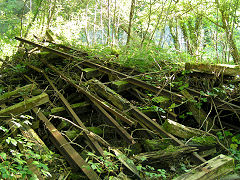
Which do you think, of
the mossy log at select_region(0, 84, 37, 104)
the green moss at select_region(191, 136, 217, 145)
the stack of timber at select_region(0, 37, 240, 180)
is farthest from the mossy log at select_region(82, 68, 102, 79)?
the green moss at select_region(191, 136, 217, 145)

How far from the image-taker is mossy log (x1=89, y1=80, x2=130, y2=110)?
3750 millimetres

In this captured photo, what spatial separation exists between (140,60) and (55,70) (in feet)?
7.63

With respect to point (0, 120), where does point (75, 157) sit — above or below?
Result: below

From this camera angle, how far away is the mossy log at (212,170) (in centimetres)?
224

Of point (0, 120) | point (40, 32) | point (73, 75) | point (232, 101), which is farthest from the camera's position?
point (40, 32)

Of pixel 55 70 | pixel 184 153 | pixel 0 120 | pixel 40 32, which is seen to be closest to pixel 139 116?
pixel 184 153

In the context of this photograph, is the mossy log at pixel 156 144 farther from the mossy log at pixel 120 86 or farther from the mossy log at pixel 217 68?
the mossy log at pixel 217 68

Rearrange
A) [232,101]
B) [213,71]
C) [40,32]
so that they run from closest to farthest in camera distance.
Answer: [232,101] → [213,71] → [40,32]

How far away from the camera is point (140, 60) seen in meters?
5.56

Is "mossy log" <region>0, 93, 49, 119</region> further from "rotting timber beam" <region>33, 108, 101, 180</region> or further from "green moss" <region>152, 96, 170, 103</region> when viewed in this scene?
"green moss" <region>152, 96, 170, 103</region>

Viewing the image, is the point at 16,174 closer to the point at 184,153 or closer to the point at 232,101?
the point at 184,153

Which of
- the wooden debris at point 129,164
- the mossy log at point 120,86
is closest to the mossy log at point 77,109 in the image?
the mossy log at point 120,86

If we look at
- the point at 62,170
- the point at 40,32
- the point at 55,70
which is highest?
Answer: the point at 40,32

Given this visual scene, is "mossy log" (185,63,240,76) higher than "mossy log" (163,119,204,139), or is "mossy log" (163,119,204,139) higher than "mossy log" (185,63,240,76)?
"mossy log" (185,63,240,76)
